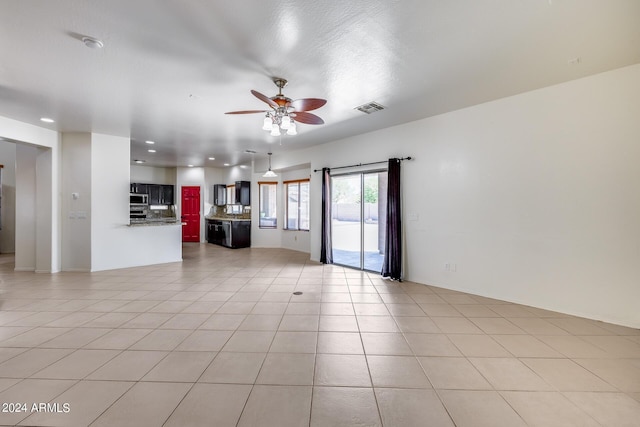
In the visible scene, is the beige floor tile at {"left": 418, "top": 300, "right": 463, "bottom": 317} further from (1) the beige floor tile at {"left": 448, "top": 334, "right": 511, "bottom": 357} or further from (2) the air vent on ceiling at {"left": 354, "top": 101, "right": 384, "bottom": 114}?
(2) the air vent on ceiling at {"left": 354, "top": 101, "right": 384, "bottom": 114}

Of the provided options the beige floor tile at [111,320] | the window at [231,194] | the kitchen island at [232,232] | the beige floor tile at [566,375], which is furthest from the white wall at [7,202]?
the beige floor tile at [566,375]

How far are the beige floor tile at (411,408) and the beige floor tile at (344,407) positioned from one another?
70 mm

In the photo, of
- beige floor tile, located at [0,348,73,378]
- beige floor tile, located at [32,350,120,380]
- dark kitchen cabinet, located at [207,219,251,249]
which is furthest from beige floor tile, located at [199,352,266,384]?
dark kitchen cabinet, located at [207,219,251,249]

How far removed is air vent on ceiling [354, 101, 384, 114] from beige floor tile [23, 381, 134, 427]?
408cm

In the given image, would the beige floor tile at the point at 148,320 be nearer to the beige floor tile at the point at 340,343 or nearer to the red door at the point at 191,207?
the beige floor tile at the point at 340,343

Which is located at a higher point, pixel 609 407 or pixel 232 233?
pixel 232 233

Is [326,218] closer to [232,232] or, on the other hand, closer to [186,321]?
[186,321]

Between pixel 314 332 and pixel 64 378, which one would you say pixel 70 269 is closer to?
pixel 64 378

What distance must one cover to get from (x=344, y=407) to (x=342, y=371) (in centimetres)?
38

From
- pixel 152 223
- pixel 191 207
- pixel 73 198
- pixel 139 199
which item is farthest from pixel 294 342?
pixel 191 207

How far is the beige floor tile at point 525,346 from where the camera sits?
236cm

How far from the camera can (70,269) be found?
534cm

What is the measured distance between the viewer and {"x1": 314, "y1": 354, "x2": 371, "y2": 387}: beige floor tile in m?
1.98

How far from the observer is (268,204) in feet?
29.0
